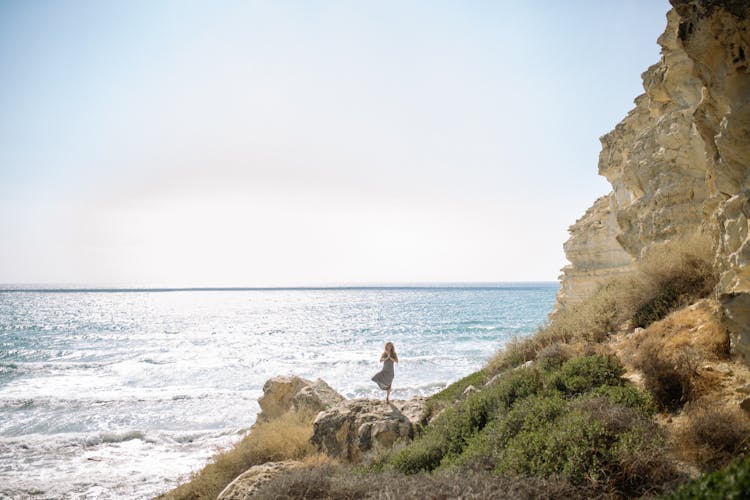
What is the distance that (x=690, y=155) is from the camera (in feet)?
32.1

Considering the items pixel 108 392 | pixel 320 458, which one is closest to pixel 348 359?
pixel 108 392

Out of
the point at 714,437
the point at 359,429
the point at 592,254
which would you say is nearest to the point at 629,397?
the point at 714,437

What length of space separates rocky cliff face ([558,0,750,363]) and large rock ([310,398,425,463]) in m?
5.55

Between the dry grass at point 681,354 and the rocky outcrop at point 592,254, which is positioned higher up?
the rocky outcrop at point 592,254

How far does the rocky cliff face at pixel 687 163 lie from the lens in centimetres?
464

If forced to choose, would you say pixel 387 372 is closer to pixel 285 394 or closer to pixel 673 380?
pixel 285 394

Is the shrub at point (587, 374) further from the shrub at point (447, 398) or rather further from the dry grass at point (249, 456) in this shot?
the dry grass at point (249, 456)

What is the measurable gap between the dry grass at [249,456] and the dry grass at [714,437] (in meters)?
5.79

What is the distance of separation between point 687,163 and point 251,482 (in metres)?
11.6

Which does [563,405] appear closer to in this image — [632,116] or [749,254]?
[749,254]

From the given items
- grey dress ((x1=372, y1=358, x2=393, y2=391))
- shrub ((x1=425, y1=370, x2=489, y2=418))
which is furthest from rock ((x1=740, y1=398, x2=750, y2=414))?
grey dress ((x1=372, y1=358, x2=393, y2=391))

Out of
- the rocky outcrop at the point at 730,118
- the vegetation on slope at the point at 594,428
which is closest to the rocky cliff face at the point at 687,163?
the rocky outcrop at the point at 730,118

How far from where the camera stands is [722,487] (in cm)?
221

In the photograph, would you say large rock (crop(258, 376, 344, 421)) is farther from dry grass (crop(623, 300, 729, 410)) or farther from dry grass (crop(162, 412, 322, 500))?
dry grass (crop(623, 300, 729, 410))
